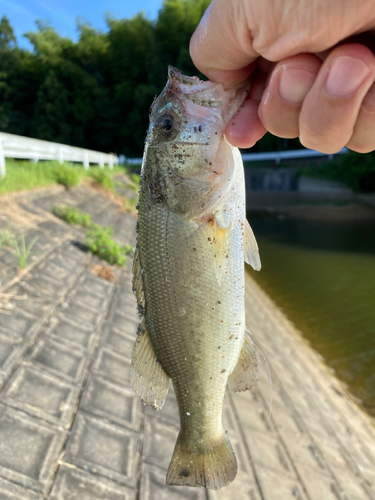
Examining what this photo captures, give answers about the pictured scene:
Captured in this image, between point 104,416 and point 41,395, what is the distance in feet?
1.83

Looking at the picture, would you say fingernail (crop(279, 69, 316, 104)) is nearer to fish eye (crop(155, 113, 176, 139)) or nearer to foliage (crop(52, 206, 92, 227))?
fish eye (crop(155, 113, 176, 139))

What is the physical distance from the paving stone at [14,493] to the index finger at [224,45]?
2.70 meters

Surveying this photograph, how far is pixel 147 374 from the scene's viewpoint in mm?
1872

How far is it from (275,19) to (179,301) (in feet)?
4.21

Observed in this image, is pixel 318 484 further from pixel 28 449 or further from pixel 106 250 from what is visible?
pixel 106 250

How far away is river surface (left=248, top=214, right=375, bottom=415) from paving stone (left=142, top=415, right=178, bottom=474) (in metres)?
3.93

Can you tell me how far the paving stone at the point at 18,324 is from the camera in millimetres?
3248

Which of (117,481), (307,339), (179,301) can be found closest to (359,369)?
(307,339)

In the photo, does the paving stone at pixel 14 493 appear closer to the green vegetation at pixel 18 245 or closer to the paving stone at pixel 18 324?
the paving stone at pixel 18 324

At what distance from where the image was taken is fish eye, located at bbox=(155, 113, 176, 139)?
6.05 feet

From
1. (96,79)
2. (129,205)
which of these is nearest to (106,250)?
(129,205)

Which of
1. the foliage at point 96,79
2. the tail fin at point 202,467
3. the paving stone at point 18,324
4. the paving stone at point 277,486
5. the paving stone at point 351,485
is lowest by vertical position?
the paving stone at point 351,485

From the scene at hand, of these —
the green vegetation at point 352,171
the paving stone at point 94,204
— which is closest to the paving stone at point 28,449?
the paving stone at point 94,204

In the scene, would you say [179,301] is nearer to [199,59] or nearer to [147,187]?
[147,187]
